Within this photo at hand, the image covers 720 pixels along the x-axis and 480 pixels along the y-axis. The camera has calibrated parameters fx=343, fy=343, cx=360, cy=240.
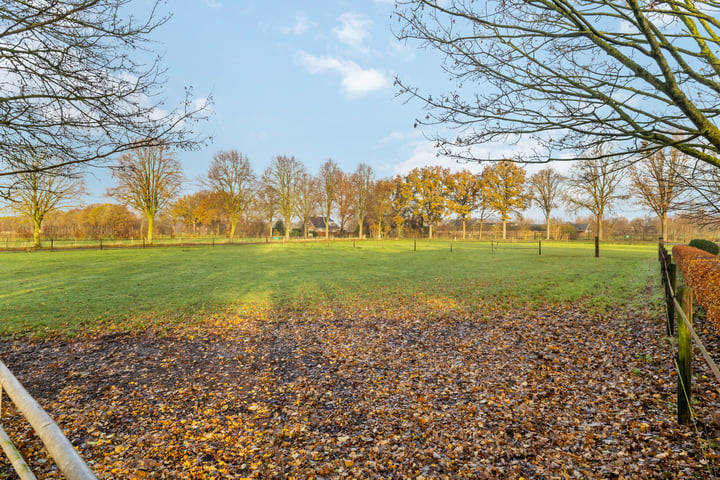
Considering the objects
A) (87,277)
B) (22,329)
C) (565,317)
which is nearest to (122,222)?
(87,277)

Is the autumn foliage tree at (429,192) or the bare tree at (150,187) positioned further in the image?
the autumn foliage tree at (429,192)

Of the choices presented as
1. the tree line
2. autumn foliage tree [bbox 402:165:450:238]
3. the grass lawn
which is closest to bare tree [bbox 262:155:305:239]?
the tree line

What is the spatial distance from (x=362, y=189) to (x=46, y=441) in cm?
6122

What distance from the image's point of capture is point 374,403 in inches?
189

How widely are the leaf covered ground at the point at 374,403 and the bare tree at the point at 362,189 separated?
54525 mm

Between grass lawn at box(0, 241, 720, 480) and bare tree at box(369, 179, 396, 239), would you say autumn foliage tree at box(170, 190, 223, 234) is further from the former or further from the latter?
grass lawn at box(0, 241, 720, 480)

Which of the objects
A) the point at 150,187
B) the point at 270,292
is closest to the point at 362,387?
the point at 270,292

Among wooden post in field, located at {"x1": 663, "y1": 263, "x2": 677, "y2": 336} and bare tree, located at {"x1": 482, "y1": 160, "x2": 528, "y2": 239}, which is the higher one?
bare tree, located at {"x1": 482, "y1": 160, "x2": 528, "y2": 239}

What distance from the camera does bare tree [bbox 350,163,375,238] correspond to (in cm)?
6178

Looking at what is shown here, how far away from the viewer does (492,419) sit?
421 centimetres

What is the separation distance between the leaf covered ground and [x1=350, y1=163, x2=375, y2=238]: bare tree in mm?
54525

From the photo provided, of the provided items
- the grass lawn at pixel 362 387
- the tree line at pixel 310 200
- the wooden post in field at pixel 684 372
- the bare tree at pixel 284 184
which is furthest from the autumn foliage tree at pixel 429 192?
the wooden post in field at pixel 684 372

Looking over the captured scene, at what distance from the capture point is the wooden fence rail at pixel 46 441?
4.11 ft

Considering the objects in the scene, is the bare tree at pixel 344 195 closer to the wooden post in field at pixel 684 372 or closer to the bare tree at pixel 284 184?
the bare tree at pixel 284 184
